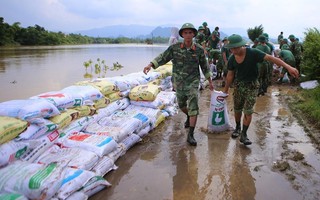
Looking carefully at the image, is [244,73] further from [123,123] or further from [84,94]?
[84,94]

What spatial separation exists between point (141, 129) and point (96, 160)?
134 cm

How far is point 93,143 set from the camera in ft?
10.6

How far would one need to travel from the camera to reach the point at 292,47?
32.7 ft

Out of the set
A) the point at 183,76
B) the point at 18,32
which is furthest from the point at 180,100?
the point at 18,32

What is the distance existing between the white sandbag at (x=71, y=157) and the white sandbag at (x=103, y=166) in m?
0.08

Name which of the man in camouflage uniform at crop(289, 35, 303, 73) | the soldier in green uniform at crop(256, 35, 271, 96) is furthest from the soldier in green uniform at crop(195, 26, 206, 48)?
the soldier in green uniform at crop(256, 35, 271, 96)

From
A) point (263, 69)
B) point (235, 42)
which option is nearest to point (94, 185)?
point (235, 42)

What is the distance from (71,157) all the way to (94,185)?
1.37 ft

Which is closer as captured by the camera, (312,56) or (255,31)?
(312,56)

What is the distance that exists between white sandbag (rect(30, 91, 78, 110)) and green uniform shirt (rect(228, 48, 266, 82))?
2239 mm

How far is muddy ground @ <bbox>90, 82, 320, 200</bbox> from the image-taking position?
2.82 m

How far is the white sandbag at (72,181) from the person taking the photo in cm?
242

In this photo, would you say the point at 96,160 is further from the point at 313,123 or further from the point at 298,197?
the point at 313,123

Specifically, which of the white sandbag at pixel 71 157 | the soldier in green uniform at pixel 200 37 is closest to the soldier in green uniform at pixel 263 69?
the soldier in green uniform at pixel 200 37
